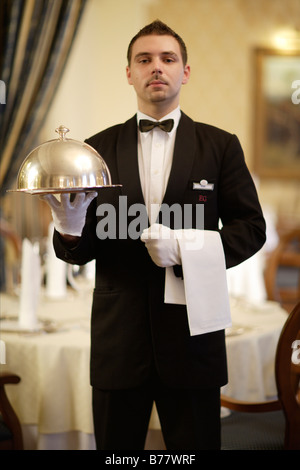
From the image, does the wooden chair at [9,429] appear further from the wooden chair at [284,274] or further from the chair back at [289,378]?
the wooden chair at [284,274]

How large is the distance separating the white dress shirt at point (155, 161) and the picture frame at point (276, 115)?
753 cm

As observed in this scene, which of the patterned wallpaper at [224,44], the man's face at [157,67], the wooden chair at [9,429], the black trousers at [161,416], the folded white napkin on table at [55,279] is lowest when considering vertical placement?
the wooden chair at [9,429]

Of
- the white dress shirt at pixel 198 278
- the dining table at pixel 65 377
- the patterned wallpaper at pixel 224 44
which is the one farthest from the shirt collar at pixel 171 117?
the patterned wallpaper at pixel 224 44

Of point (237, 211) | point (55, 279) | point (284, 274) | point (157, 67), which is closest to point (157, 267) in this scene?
point (237, 211)

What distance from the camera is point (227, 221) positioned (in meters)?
1.65

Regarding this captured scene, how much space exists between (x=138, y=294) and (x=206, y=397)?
0.33m

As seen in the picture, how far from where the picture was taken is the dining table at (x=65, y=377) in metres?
2.12

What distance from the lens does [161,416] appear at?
63.9 inches

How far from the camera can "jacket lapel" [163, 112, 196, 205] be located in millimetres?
1590

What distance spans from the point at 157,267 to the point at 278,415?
3.18ft

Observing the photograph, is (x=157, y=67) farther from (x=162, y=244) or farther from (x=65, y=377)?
(x=65, y=377)

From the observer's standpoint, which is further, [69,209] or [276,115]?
[276,115]

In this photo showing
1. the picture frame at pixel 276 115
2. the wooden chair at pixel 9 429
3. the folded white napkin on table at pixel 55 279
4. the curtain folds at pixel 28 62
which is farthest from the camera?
the picture frame at pixel 276 115

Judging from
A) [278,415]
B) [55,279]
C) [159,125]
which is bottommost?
[278,415]
